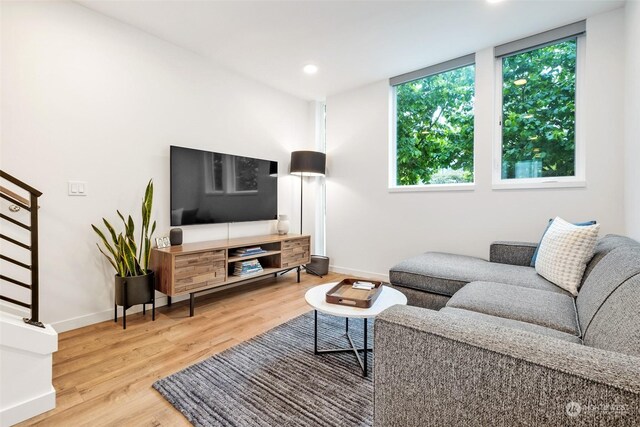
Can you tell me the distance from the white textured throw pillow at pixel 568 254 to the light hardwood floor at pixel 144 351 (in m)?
1.88

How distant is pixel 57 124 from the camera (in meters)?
2.17

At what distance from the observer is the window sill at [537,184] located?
2.47 metres

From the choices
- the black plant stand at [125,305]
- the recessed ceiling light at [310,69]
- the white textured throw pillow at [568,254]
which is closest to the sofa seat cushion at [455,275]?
the white textured throw pillow at [568,254]

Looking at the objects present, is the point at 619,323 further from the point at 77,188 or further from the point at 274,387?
the point at 77,188

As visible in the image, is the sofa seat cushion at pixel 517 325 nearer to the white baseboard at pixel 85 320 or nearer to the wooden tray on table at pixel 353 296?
the wooden tray on table at pixel 353 296

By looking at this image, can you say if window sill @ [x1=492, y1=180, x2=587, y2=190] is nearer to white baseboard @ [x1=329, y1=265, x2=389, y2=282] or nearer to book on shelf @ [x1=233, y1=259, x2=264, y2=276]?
white baseboard @ [x1=329, y1=265, x2=389, y2=282]

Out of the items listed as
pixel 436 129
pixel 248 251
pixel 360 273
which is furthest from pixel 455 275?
pixel 248 251

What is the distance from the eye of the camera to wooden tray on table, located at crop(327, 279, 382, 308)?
1.63 meters

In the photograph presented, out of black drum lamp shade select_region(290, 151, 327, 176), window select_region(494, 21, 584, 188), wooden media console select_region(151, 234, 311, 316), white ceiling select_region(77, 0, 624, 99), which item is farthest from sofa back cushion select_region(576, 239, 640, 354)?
black drum lamp shade select_region(290, 151, 327, 176)

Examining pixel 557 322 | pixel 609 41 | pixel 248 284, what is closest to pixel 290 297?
→ pixel 248 284

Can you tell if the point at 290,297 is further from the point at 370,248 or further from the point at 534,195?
the point at 534,195

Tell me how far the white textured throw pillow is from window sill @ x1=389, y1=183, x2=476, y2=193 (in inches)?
43.2

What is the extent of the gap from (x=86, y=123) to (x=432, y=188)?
10.7ft

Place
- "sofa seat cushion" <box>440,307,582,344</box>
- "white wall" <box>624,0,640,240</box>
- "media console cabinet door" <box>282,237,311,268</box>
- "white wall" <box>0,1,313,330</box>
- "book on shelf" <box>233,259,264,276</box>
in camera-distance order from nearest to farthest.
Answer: "sofa seat cushion" <box>440,307,582,344</box>
"white wall" <box>624,0,640,240</box>
"white wall" <box>0,1,313,330</box>
"book on shelf" <box>233,259,264,276</box>
"media console cabinet door" <box>282,237,311,268</box>
